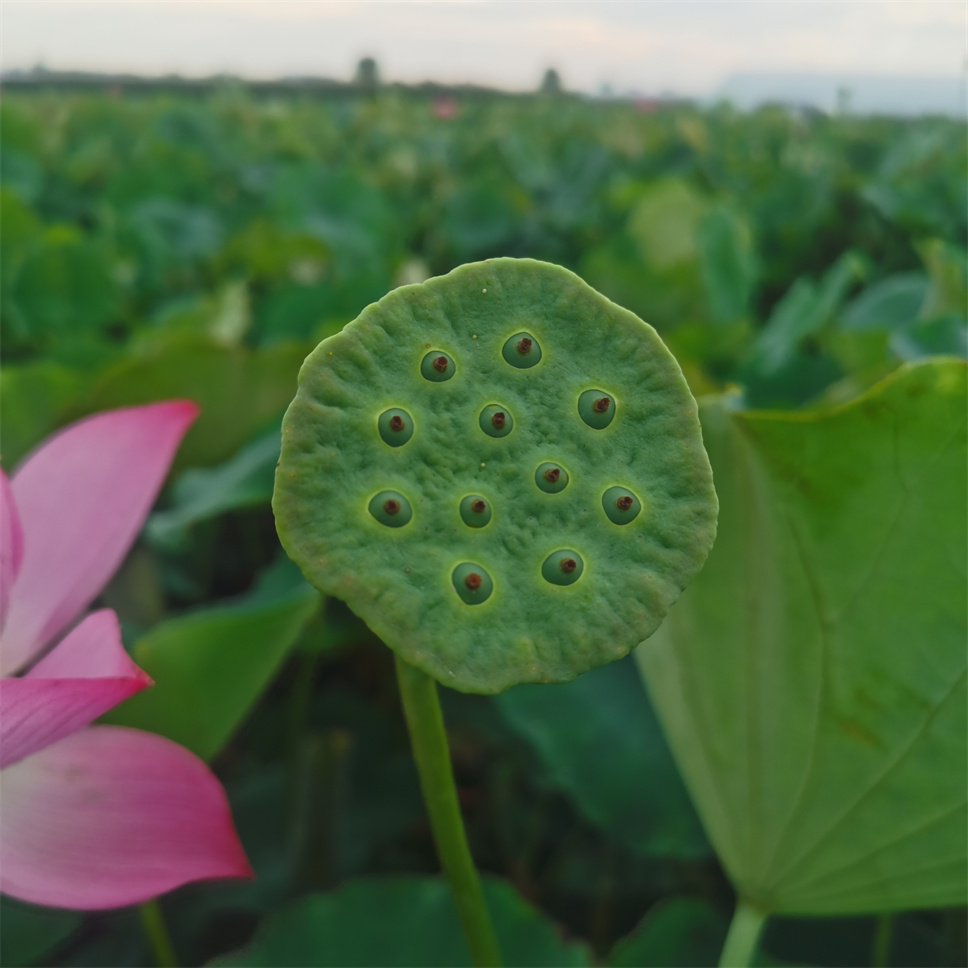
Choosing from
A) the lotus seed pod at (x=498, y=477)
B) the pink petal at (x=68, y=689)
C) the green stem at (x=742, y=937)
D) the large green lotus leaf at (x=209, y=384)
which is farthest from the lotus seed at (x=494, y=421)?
the large green lotus leaf at (x=209, y=384)

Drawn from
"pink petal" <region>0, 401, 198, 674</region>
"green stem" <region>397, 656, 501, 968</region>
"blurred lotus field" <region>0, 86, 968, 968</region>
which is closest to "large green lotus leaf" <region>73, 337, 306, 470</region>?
"blurred lotus field" <region>0, 86, 968, 968</region>

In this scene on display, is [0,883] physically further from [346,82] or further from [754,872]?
[346,82]

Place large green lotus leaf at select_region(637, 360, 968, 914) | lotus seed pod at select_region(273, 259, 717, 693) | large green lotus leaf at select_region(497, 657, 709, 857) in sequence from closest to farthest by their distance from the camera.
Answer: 1. lotus seed pod at select_region(273, 259, 717, 693)
2. large green lotus leaf at select_region(637, 360, 968, 914)
3. large green lotus leaf at select_region(497, 657, 709, 857)

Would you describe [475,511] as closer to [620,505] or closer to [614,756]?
[620,505]

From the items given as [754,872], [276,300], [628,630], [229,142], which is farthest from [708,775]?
[229,142]

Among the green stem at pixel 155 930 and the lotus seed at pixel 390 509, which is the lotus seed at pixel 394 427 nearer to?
the lotus seed at pixel 390 509

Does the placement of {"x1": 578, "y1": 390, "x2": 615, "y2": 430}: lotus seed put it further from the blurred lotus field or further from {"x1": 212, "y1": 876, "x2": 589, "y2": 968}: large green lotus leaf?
{"x1": 212, "y1": 876, "x2": 589, "y2": 968}: large green lotus leaf
